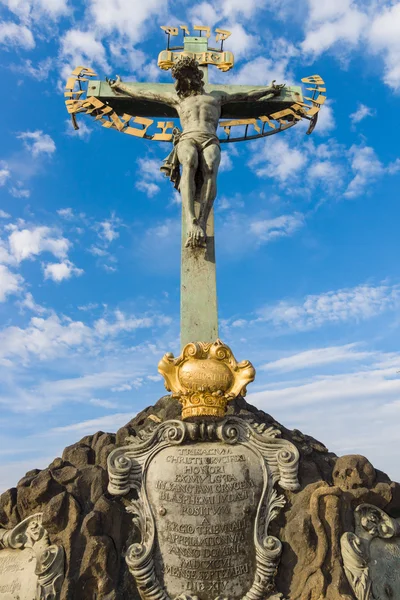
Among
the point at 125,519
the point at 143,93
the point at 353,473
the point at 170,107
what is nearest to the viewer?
the point at 125,519

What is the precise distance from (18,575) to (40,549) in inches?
13.0

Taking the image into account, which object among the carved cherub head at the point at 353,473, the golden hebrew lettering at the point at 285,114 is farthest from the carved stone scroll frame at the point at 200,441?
the golden hebrew lettering at the point at 285,114

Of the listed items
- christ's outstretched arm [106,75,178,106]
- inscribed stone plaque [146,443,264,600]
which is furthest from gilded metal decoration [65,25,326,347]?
inscribed stone plaque [146,443,264,600]

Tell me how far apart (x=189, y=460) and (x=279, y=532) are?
3.58ft

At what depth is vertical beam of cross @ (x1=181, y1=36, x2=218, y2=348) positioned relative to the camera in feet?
21.2

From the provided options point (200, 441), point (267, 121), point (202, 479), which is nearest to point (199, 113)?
point (267, 121)

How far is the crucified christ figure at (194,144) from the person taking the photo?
22.9 feet

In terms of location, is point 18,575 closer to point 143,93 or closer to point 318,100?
point 143,93

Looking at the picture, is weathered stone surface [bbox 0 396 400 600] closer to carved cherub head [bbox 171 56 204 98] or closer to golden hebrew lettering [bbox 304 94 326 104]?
carved cherub head [bbox 171 56 204 98]

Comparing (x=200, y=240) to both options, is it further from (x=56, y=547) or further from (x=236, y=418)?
(x=56, y=547)

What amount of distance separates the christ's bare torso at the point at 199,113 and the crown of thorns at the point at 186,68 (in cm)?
33

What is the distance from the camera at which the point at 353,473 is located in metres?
5.00

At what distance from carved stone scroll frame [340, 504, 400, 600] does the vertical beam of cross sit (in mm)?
2690

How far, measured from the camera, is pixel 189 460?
4.91m
